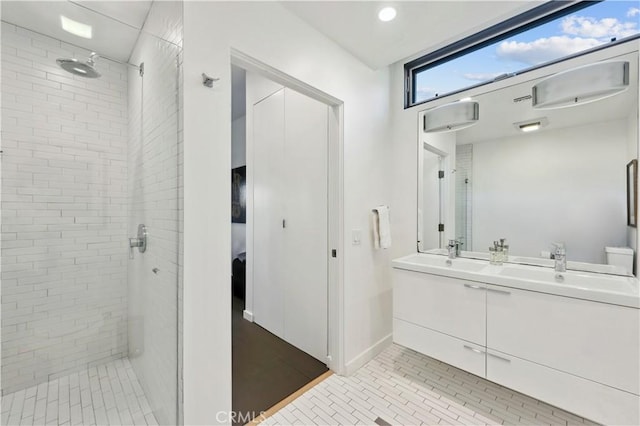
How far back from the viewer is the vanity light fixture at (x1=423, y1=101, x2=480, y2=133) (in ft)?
7.30

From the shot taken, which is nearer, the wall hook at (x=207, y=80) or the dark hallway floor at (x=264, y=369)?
the wall hook at (x=207, y=80)

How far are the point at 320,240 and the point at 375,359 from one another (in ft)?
4.00

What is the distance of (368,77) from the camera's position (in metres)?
2.41

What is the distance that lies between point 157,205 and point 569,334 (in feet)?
8.42

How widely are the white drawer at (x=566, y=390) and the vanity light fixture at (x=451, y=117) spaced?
5.89 ft

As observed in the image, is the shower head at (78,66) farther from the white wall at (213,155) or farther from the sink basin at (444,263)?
the sink basin at (444,263)

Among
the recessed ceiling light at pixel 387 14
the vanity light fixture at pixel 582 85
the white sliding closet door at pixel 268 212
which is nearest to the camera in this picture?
the vanity light fixture at pixel 582 85

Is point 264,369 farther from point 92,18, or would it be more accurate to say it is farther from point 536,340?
point 92,18

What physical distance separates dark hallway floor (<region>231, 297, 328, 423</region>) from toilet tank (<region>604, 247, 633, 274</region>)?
2.20 meters

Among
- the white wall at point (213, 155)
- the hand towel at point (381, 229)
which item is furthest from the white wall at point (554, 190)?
the white wall at point (213, 155)

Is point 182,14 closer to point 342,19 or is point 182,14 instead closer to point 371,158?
point 342,19

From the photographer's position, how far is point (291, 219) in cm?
265

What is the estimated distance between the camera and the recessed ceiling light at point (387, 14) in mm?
1721

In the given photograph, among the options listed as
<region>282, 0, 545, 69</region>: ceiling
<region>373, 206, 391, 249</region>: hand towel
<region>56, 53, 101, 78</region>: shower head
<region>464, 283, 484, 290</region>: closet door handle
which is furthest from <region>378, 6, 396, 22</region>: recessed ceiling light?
<region>56, 53, 101, 78</region>: shower head
